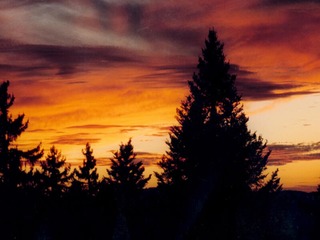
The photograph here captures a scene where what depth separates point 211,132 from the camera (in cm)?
3475

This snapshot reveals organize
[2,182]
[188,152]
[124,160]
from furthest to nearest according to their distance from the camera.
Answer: [124,160] → [2,182] → [188,152]

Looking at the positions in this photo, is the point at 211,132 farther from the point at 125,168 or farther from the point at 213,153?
the point at 125,168

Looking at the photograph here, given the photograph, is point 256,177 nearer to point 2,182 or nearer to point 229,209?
point 229,209

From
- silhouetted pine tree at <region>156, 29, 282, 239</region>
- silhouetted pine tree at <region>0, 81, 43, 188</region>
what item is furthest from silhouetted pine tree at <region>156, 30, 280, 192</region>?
silhouetted pine tree at <region>0, 81, 43, 188</region>

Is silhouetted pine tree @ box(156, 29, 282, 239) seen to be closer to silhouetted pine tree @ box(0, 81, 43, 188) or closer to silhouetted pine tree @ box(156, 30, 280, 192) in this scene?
silhouetted pine tree @ box(156, 30, 280, 192)

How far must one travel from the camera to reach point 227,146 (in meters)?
32.3

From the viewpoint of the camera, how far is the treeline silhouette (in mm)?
23578

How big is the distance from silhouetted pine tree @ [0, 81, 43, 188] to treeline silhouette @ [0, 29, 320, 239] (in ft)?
0.23

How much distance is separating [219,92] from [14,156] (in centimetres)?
1553

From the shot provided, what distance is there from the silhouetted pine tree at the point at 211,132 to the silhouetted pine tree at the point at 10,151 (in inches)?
398

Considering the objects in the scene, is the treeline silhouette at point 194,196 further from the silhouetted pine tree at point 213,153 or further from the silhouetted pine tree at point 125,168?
the silhouetted pine tree at point 125,168

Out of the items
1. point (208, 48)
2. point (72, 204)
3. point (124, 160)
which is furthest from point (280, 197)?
point (124, 160)

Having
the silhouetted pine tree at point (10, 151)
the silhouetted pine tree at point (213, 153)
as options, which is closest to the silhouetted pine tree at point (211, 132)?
the silhouetted pine tree at point (213, 153)

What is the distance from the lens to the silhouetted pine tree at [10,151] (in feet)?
124
